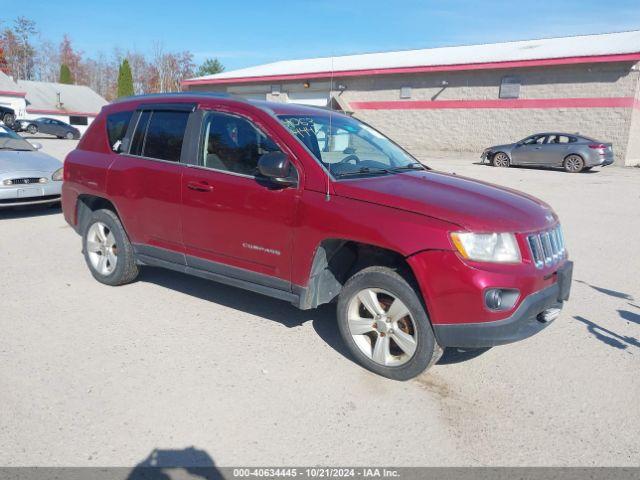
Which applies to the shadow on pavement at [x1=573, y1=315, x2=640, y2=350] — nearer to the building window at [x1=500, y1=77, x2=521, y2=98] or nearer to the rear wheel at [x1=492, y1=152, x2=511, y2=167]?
the rear wheel at [x1=492, y1=152, x2=511, y2=167]

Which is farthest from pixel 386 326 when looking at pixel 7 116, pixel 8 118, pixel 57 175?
pixel 7 116

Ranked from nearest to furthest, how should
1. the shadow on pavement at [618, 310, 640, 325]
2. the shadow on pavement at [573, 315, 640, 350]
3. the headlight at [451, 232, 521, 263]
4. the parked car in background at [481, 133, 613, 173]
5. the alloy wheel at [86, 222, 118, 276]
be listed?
the headlight at [451, 232, 521, 263], the shadow on pavement at [573, 315, 640, 350], the shadow on pavement at [618, 310, 640, 325], the alloy wheel at [86, 222, 118, 276], the parked car in background at [481, 133, 613, 173]

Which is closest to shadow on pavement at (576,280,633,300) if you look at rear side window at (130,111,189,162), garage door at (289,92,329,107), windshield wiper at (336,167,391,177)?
windshield wiper at (336,167,391,177)

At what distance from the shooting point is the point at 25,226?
334 inches

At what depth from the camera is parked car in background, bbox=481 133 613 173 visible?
1959cm

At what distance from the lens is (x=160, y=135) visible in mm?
5121

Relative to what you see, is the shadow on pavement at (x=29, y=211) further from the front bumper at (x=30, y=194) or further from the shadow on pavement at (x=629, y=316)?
the shadow on pavement at (x=629, y=316)

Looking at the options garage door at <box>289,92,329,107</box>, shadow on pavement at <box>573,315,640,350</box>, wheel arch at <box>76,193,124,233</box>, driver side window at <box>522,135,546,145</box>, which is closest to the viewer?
shadow on pavement at <box>573,315,640,350</box>

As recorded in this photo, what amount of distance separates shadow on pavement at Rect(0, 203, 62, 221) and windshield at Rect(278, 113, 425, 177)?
6.55 meters

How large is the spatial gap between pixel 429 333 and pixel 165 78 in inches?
2816

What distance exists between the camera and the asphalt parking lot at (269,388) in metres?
3.06

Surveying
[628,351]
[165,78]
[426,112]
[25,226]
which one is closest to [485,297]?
[628,351]

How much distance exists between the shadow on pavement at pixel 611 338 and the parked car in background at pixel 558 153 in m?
16.8

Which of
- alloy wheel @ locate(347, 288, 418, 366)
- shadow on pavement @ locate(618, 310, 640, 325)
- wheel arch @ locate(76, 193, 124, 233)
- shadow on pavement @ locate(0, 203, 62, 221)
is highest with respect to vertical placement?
wheel arch @ locate(76, 193, 124, 233)
